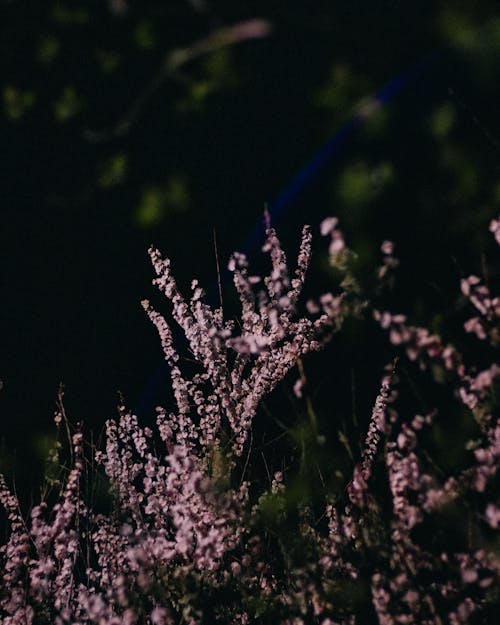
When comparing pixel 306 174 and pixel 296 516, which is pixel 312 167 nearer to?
pixel 306 174

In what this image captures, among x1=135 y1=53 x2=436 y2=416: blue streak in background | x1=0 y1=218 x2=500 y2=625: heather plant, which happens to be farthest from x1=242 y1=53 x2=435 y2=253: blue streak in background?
x1=0 y1=218 x2=500 y2=625: heather plant

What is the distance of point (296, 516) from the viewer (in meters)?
3.93

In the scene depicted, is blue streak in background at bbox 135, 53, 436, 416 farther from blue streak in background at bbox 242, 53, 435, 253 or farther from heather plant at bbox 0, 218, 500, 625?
heather plant at bbox 0, 218, 500, 625

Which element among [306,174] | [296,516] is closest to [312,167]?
[306,174]

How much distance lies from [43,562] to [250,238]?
9.41 feet

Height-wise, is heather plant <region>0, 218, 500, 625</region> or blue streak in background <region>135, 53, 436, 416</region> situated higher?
blue streak in background <region>135, 53, 436, 416</region>

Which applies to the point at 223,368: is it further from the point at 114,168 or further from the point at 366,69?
the point at 366,69

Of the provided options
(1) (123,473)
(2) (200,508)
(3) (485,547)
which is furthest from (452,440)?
(1) (123,473)

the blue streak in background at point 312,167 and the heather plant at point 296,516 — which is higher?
the blue streak in background at point 312,167

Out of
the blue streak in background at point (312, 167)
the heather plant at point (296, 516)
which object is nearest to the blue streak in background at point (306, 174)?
the blue streak in background at point (312, 167)

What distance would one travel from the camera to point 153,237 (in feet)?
19.5

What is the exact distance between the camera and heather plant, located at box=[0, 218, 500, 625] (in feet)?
8.48

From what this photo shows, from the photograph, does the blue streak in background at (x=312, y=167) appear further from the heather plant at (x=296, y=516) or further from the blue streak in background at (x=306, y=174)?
the heather plant at (x=296, y=516)

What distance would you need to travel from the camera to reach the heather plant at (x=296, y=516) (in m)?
2.58
